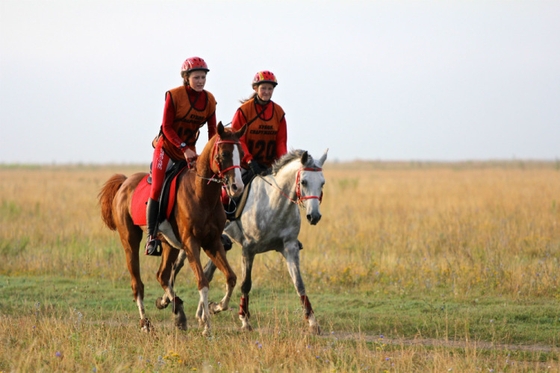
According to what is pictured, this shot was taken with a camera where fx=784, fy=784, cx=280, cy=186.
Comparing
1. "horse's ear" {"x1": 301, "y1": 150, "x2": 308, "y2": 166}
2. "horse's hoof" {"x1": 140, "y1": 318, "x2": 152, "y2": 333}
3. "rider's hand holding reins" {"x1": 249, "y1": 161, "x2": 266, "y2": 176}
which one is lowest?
"horse's hoof" {"x1": 140, "y1": 318, "x2": 152, "y2": 333}

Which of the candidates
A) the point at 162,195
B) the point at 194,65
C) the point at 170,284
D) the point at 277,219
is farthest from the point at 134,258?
the point at 194,65

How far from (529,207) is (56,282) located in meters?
13.2

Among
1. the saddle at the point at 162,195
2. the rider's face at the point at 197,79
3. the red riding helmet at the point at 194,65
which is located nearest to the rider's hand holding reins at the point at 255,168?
the saddle at the point at 162,195

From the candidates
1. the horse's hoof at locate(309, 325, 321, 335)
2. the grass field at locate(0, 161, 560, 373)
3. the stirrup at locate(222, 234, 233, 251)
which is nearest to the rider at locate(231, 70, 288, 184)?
the stirrup at locate(222, 234, 233, 251)

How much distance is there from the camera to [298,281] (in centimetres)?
882

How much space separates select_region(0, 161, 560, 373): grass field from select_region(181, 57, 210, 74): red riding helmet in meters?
2.79

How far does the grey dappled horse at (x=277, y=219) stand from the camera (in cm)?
874

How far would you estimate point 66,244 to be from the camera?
52.4ft

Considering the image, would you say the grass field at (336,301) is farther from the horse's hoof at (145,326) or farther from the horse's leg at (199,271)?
the horse's leg at (199,271)

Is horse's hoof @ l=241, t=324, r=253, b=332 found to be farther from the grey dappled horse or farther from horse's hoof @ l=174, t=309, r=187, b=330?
horse's hoof @ l=174, t=309, r=187, b=330

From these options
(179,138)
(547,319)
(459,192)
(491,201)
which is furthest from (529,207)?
(179,138)

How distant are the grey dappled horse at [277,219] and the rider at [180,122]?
1.05 meters

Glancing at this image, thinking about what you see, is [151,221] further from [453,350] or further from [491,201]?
[491,201]

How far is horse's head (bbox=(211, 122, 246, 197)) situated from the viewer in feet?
25.3
